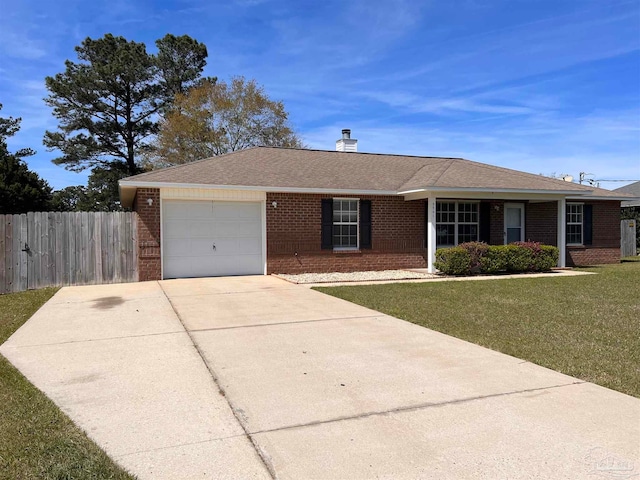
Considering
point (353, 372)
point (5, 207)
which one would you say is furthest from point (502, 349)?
point (5, 207)

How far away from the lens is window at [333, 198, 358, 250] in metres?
15.4

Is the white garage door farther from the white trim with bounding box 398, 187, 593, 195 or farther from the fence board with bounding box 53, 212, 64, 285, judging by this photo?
the white trim with bounding box 398, 187, 593, 195

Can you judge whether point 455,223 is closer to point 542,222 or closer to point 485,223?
point 485,223

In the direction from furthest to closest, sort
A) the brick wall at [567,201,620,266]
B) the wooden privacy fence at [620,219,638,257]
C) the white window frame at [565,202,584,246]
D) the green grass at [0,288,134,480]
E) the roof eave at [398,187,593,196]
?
the wooden privacy fence at [620,219,638,257], the brick wall at [567,201,620,266], the white window frame at [565,202,584,246], the roof eave at [398,187,593,196], the green grass at [0,288,134,480]

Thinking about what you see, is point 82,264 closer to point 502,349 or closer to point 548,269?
point 502,349

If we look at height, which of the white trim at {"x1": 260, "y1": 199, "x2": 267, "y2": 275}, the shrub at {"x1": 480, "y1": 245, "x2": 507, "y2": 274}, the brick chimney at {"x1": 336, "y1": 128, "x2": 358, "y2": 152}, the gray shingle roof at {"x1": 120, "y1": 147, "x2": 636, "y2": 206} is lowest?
the shrub at {"x1": 480, "y1": 245, "x2": 507, "y2": 274}

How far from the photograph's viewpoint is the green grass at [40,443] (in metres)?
3.04

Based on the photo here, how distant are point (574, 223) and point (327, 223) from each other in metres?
10.7

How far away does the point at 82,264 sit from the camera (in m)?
12.8

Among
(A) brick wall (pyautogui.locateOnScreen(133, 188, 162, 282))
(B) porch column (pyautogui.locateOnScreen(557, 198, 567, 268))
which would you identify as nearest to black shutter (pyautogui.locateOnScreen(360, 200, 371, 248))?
(A) brick wall (pyautogui.locateOnScreen(133, 188, 162, 282))

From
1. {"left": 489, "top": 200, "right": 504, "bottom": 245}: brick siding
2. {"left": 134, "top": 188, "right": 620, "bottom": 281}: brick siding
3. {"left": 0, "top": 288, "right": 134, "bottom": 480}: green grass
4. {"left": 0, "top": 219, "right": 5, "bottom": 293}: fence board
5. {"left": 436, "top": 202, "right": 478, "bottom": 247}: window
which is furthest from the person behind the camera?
{"left": 489, "top": 200, "right": 504, "bottom": 245}: brick siding

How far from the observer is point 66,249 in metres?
12.7

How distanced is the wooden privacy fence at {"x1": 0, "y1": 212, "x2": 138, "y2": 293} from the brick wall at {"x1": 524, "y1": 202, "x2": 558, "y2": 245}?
45.6 ft

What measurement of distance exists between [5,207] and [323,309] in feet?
87.2
